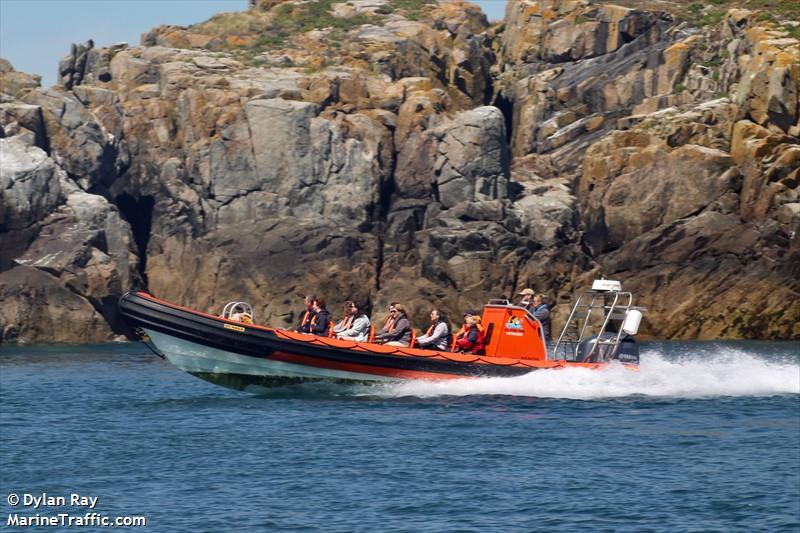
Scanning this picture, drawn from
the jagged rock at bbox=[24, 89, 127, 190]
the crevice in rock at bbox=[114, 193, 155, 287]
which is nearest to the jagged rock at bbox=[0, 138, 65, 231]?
the jagged rock at bbox=[24, 89, 127, 190]

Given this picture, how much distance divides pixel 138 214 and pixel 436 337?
36.8 metres

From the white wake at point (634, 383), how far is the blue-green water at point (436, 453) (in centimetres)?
4

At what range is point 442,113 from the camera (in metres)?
58.9

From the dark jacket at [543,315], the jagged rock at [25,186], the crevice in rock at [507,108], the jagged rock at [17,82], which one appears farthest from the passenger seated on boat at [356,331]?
the crevice in rock at [507,108]

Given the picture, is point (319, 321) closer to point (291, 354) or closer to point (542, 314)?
point (291, 354)

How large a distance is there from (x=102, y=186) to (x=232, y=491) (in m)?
43.0

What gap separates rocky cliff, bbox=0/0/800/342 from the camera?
169 ft

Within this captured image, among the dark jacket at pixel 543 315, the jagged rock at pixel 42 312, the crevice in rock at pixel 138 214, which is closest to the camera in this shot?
the dark jacket at pixel 543 315

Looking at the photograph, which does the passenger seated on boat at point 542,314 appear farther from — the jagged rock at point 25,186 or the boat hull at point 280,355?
the jagged rock at point 25,186

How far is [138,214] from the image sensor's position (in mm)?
59812

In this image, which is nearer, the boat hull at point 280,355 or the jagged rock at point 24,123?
the boat hull at point 280,355

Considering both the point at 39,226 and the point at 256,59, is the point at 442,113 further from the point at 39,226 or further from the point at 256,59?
the point at 39,226

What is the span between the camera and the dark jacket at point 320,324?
2594 cm

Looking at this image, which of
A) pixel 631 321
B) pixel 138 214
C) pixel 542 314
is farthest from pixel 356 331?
pixel 138 214
